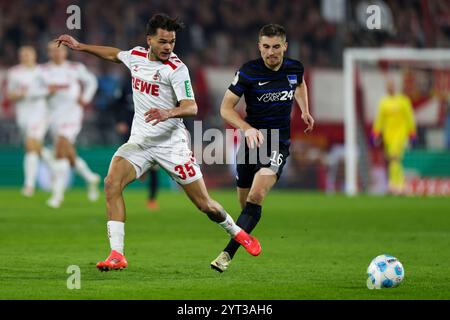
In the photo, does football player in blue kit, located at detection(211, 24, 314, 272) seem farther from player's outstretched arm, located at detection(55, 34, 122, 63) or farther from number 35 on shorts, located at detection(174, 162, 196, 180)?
player's outstretched arm, located at detection(55, 34, 122, 63)

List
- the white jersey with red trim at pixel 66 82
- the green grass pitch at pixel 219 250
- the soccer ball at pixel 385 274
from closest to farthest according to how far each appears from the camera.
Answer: the green grass pitch at pixel 219 250 → the soccer ball at pixel 385 274 → the white jersey with red trim at pixel 66 82

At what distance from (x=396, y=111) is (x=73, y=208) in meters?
9.37

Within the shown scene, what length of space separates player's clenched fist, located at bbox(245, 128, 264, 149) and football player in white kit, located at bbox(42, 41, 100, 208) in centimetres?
922

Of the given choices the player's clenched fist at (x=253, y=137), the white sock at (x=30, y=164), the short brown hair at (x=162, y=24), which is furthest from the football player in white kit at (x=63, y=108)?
the player's clenched fist at (x=253, y=137)

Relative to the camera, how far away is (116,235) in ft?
30.7

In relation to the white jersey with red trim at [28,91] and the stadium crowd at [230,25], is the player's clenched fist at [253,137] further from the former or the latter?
the stadium crowd at [230,25]

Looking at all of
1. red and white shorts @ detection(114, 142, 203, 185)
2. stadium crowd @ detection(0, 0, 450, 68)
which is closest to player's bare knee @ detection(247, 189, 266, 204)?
red and white shorts @ detection(114, 142, 203, 185)

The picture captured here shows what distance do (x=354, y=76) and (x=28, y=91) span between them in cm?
807

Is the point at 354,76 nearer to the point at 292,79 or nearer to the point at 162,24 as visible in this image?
the point at 292,79

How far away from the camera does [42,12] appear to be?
28094mm

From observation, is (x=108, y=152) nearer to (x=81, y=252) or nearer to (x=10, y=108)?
(x=10, y=108)

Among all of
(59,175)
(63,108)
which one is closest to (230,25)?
(63,108)

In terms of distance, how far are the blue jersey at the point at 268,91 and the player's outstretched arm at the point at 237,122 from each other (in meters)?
0.09

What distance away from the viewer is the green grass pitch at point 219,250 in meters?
8.17
